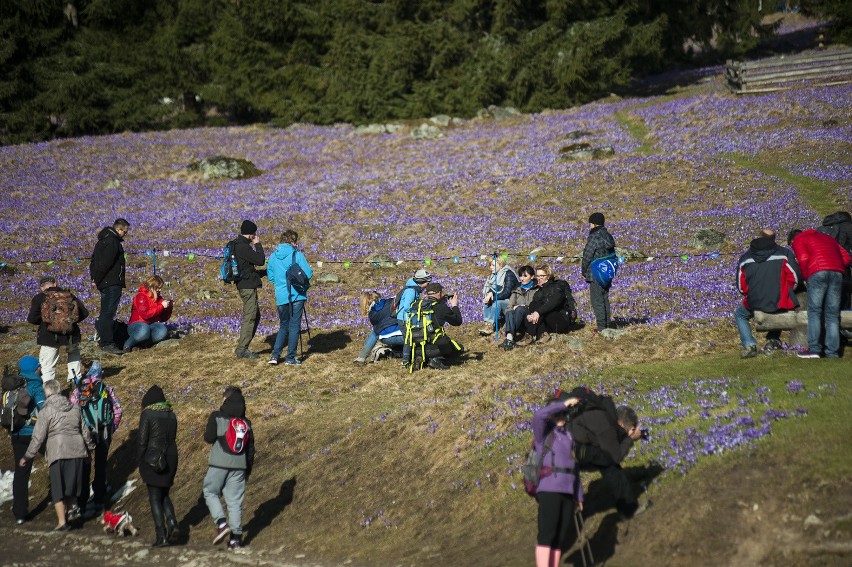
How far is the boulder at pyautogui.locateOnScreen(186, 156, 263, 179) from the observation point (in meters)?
43.5

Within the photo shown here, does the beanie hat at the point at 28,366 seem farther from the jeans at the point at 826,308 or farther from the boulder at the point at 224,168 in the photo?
the boulder at the point at 224,168

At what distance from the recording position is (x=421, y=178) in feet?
130

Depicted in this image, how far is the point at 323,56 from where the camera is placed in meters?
60.3

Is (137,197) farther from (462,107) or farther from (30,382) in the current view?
(30,382)

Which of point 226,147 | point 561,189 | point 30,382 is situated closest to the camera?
point 30,382

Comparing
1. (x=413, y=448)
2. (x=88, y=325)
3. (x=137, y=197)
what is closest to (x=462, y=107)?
(x=137, y=197)

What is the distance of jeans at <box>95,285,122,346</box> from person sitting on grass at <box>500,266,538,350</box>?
909cm

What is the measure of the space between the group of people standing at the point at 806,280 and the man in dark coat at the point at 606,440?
5650 mm

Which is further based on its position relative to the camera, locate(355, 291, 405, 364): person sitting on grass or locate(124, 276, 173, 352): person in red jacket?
locate(124, 276, 173, 352): person in red jacket

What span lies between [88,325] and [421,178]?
1924 centimetres

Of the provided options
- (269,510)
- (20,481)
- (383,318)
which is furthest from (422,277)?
(20,481)

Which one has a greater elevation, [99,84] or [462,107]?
[99,84]

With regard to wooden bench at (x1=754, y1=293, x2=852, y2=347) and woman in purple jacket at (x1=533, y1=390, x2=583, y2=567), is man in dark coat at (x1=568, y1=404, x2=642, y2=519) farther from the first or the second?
wooden bench at (x1=754, y1=293, x2=852, y2=347)

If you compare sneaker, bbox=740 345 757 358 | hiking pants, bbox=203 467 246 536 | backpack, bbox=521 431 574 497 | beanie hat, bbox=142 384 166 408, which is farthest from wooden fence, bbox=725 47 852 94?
backpack, bbox=521 431 574 497
